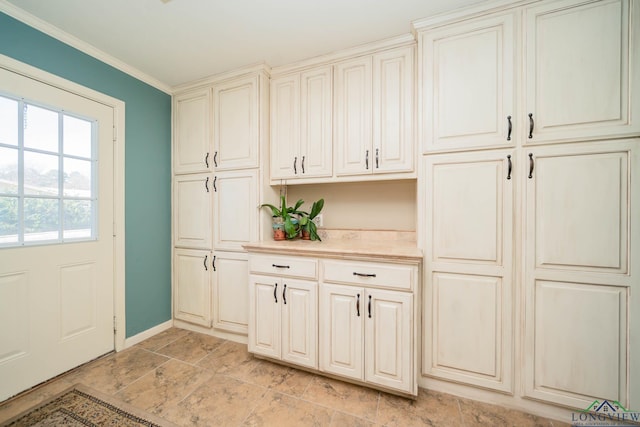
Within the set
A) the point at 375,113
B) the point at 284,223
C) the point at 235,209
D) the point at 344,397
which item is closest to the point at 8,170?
the point at 235,209

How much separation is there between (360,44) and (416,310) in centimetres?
206

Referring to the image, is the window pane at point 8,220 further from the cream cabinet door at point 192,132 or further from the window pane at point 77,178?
the cream cabinet door at point 192,132

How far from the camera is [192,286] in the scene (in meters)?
2.52

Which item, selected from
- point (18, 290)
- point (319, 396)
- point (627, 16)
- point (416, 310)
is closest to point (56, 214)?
point (18, 290)

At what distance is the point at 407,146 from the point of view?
1.85m

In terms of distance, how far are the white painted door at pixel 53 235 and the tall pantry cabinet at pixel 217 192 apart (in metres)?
0.58

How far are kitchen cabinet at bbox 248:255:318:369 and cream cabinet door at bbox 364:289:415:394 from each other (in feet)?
1.31

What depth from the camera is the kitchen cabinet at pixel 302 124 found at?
6.91ft

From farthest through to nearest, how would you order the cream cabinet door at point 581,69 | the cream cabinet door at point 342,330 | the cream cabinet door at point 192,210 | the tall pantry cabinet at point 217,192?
the cream cabinet door at point 192,210
the tall pantry cabinet at point 217,192
the cream cabinet door at point 342,330
the cream cabinet door at point 581,69

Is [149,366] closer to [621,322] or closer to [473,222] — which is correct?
[473,222]

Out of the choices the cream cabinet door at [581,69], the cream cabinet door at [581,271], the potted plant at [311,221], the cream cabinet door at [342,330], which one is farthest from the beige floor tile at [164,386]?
the cream cabinet door at [581,69]

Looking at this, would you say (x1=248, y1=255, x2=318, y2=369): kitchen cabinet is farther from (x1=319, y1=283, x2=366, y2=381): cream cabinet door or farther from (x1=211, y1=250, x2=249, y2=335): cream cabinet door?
(x1=211, y1=250, x2=249, y2=335): cream cabinet door

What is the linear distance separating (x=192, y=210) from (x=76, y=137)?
103cm

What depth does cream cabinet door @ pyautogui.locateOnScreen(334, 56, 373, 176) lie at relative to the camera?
197 cm
